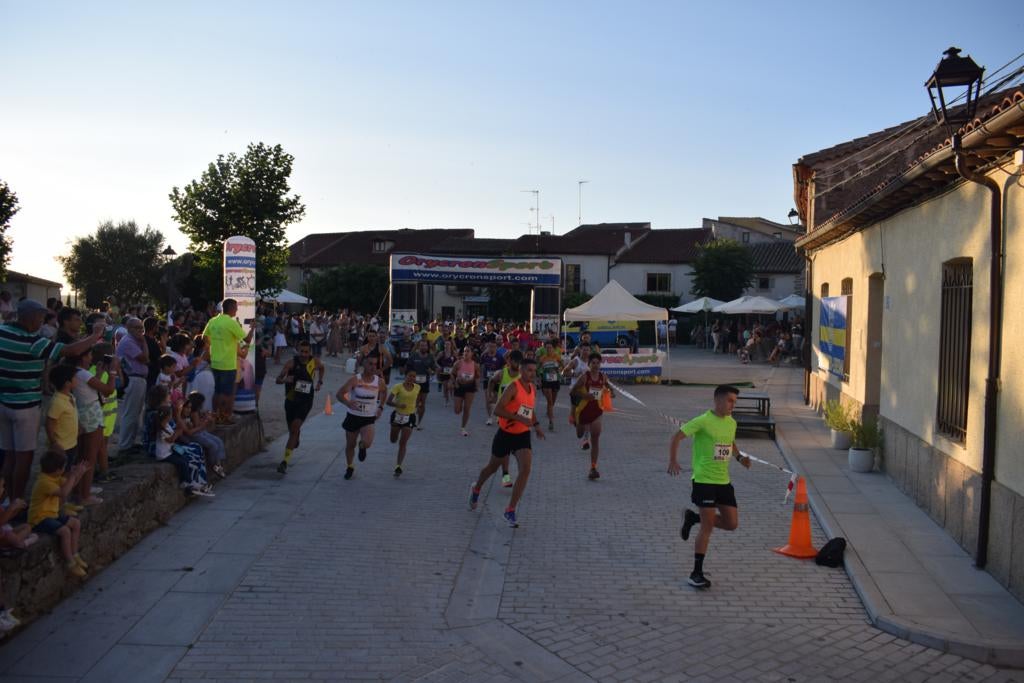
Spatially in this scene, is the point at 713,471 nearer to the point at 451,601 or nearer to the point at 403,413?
the point at 451,601

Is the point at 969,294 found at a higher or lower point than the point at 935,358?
higher

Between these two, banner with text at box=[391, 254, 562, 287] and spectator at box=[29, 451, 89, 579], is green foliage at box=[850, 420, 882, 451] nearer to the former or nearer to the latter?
spectator at box=[29, 451, 89, 579]

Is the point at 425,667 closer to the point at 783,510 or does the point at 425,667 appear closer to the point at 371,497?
the point at 371,497

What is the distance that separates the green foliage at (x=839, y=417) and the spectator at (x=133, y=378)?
998cm

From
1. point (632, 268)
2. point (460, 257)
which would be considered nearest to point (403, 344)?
point (460, 257)

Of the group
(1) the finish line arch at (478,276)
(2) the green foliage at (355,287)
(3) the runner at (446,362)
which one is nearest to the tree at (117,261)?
(2) the green foliage at (355,287)

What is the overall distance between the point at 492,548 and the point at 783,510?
3.66 metres

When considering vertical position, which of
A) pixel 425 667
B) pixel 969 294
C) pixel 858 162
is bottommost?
pixel 425 667

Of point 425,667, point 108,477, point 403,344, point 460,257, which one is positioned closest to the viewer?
point 425,667

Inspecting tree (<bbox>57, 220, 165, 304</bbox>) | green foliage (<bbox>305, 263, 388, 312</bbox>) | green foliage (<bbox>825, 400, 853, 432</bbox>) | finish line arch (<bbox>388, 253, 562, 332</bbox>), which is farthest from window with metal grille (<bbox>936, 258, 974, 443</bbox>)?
tree (<bbox>57, 220, 165, 304</bbox>)

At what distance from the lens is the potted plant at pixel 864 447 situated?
40.1ft

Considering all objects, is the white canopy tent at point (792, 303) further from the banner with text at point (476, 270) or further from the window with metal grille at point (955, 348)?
the window with metal grille at point (955, 348)

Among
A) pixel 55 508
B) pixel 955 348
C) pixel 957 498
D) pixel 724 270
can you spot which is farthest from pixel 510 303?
pixel 55 508

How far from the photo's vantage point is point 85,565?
6.83 meters
